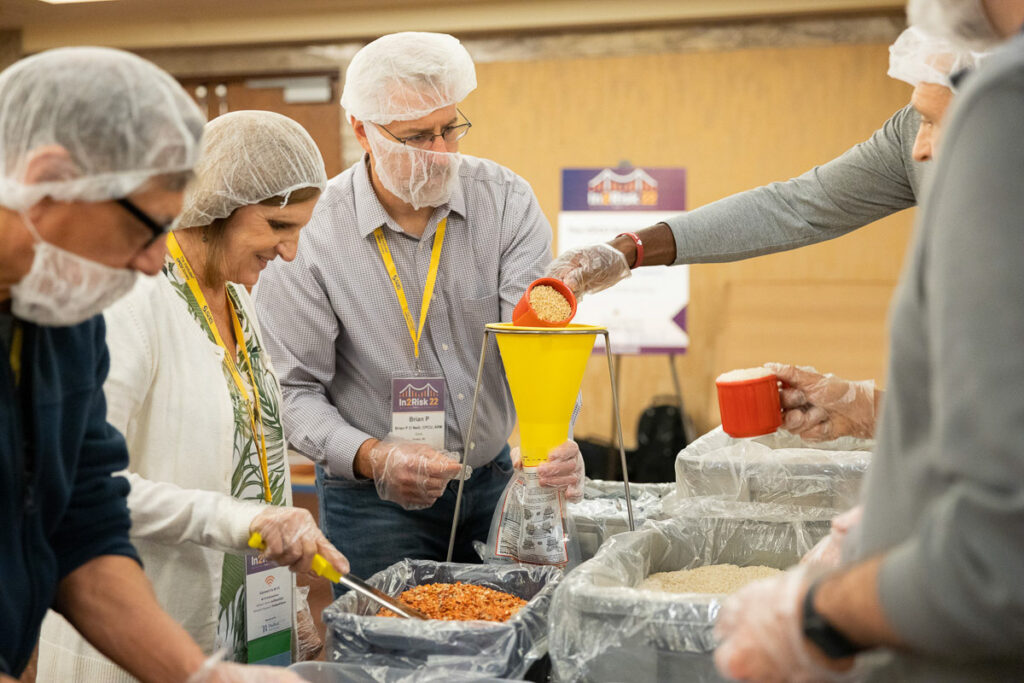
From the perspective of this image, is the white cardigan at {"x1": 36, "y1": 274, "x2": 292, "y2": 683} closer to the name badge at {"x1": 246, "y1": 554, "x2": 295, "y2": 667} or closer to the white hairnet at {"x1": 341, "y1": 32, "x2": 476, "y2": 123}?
the name badge at {"x1": 246, "y1": 554, "x2": 295, "y2": 667}

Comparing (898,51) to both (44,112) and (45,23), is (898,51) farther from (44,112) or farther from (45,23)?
(45,23)

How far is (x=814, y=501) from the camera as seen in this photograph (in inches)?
75.8

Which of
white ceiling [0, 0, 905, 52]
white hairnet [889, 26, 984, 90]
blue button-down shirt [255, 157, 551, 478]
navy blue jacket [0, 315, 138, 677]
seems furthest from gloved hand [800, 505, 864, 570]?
white ceiling [0, 0, 905, 52]

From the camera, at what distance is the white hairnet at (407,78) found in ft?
6.60

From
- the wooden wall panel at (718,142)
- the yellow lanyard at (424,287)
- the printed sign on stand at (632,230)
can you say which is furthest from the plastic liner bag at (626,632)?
the wooden wall panel at (718,142)

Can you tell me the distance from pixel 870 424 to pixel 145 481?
131 cm

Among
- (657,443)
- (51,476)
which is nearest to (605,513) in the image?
(51,476)

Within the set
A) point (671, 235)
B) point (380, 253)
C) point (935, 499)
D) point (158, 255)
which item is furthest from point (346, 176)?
point (935, 499)

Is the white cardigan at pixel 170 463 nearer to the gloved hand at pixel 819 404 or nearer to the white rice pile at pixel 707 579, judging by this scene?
the white rice pile at pixel 707 579

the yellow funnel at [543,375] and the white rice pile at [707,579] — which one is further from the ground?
the yellow funnel at [543,375]

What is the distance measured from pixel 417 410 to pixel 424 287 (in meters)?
0.28

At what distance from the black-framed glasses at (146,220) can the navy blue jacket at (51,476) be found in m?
0.19

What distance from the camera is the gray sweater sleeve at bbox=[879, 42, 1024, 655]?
61cm

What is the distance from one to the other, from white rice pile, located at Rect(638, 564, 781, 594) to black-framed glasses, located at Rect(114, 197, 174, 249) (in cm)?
94
